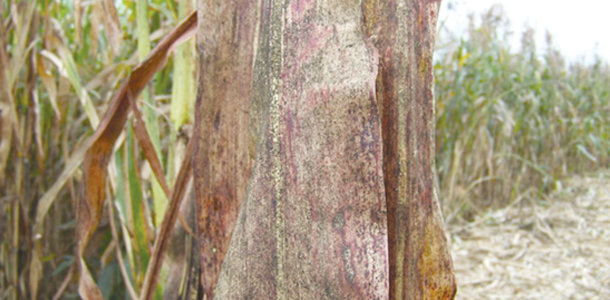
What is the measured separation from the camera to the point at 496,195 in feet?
8.93

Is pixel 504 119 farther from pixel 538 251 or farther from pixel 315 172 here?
pixel 315 172

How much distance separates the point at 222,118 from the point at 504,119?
7.39 ft

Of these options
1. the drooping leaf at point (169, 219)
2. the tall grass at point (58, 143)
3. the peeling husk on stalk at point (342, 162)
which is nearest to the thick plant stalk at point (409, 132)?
the peeling husk on stalk at point (342, 162)

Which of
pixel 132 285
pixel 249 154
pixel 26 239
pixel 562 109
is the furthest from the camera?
pixel 562 109

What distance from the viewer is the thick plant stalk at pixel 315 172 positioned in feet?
1.15

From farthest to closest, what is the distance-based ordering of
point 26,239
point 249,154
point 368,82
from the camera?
→ 1. point 26,239
2. point 249,154
3. point 368,82

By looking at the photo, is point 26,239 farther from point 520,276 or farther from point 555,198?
point 555,198

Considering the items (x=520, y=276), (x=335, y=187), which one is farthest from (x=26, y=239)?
(x=520, y=276)

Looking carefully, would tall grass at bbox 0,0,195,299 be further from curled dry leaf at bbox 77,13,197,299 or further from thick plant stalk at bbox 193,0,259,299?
thick plant stalk at bbox 193,0,259,299

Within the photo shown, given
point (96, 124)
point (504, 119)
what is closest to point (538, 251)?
point (504, 119)

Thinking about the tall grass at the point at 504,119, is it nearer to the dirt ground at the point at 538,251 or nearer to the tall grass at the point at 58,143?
the dirt ground at the point at 538,251

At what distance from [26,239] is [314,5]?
99cm

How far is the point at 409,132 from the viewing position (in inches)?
15.8

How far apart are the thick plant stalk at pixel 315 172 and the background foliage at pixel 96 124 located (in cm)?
32
